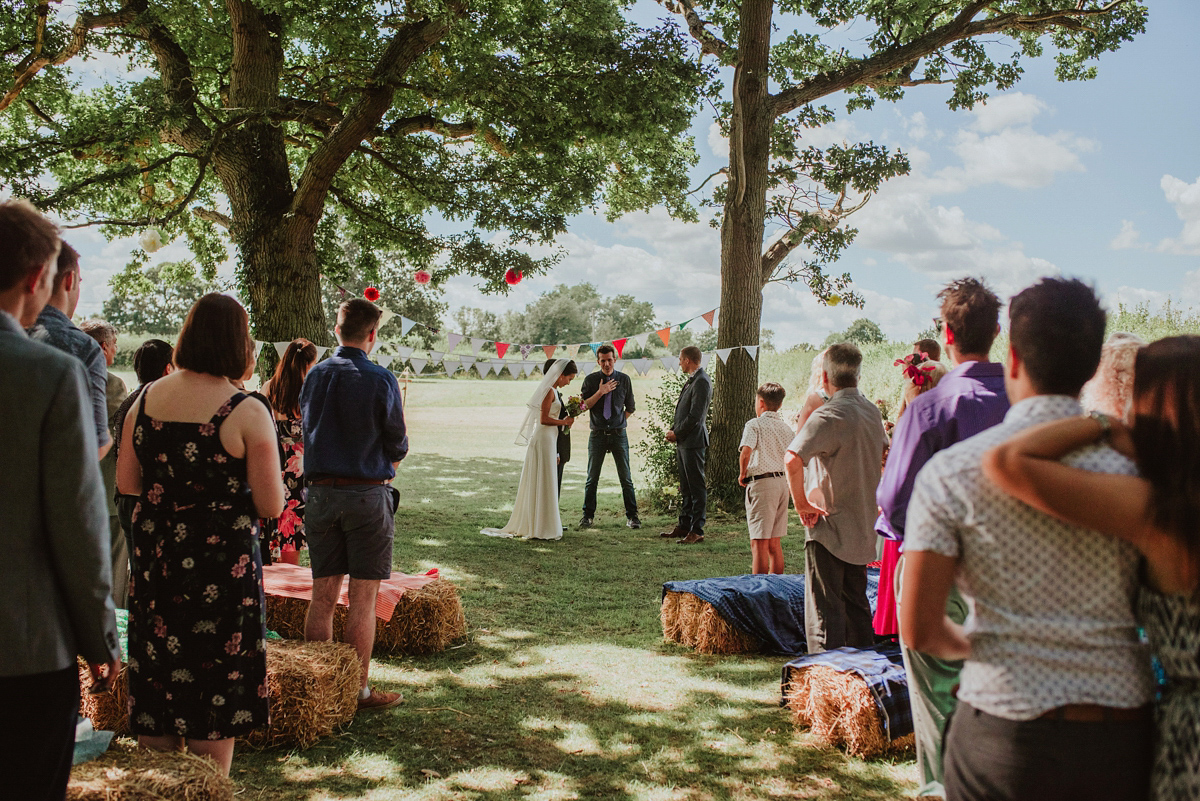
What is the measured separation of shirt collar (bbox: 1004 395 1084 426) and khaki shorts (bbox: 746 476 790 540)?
14.6 ft

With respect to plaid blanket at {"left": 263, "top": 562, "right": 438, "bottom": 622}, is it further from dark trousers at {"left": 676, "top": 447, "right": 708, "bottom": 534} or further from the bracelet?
dark trousers at {"left": 676, "top": 447, "right": 708, "bottom": 534}

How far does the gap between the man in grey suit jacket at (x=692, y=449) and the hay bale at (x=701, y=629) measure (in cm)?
366

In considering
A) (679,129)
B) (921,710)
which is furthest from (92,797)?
(679,129)

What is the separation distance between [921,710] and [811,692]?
1.30 metres

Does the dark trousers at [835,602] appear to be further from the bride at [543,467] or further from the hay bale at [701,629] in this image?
the bride at [543,467]

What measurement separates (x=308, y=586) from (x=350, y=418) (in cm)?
172

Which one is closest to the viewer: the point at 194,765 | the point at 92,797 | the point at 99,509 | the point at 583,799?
the point at 99,509

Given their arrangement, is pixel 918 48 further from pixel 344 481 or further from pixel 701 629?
pixel 344 481

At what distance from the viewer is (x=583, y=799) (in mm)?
3082

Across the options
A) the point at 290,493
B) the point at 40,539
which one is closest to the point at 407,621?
the point at 290,493

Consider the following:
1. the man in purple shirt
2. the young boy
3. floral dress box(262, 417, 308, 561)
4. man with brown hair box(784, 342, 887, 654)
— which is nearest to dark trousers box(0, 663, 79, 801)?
the man in purple shirt

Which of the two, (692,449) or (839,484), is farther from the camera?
(692,449)

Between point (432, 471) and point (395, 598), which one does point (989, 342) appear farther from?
point (432, 471)

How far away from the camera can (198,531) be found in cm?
254
